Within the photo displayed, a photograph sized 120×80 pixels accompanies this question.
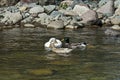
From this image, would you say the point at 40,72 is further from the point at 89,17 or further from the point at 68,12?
the point at 68,12

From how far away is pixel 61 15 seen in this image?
39.3 metres

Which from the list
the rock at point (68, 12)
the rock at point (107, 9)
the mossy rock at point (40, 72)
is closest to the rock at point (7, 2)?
the rock at point (68, 12)

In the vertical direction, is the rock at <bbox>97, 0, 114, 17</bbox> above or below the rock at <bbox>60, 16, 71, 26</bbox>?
above

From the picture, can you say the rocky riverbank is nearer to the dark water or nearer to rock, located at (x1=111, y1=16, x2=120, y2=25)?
rock, located at (x1=111, y1=16, x2=120, y2=25)

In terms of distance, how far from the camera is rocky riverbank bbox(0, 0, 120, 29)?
37344 mm

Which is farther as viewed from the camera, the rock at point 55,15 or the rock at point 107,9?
the rock at point 107,9

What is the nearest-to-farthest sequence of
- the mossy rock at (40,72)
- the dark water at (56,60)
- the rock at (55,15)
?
the dark water at (56,60) → the mossy rock at (40,72) → the rock at (55,15)

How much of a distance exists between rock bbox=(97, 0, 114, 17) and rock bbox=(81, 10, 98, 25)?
241 cm

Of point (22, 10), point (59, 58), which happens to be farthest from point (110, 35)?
point (22, 10)

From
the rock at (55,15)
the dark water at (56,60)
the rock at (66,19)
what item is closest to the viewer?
the dark water at (56,60)

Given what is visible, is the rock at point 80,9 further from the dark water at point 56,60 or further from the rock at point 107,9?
the dark water at point 56,60

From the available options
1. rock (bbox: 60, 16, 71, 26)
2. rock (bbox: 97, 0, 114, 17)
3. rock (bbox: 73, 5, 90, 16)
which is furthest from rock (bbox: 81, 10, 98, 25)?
rock (bbox: 97, 0, 114, 17)

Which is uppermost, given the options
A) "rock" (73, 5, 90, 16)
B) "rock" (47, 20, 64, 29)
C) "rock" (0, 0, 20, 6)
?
"rock" (0, 0, 20, 6)

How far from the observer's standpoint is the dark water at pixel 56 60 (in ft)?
60.8
